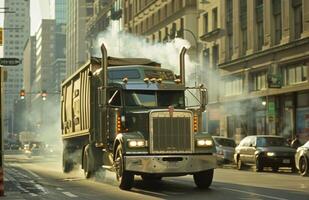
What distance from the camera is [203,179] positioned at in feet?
56.0

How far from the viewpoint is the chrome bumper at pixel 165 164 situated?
1591 cm

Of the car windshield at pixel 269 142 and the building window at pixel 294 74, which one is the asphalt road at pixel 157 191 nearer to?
the car windshield at pixel 269 142

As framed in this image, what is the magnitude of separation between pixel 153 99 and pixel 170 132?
162 cm

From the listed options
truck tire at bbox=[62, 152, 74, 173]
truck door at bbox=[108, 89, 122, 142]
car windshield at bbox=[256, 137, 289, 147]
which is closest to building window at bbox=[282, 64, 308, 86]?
car windshield at bbox=[256, 137, 289, 147]

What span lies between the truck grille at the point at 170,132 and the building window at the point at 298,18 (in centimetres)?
2584

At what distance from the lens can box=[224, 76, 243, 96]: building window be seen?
4903cm

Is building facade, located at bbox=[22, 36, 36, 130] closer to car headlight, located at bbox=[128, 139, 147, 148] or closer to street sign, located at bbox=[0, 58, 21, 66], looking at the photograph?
street sign, located at bbox=[0, 58, 21, 66]

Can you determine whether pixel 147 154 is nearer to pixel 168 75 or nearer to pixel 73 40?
pixel 168 75

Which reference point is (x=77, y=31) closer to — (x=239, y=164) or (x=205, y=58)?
(x=205, y=58)

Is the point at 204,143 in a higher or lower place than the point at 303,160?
higher

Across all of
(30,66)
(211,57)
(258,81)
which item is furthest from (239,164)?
(30,66)

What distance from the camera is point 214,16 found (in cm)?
5581

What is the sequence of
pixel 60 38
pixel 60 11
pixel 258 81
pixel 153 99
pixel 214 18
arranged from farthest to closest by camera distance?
pixel 60 38
pixel 60 11
pixel 214 18
pixel 258 81
pixel 153 99

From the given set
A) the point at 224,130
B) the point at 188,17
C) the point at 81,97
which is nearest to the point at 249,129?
the point at 224,130
